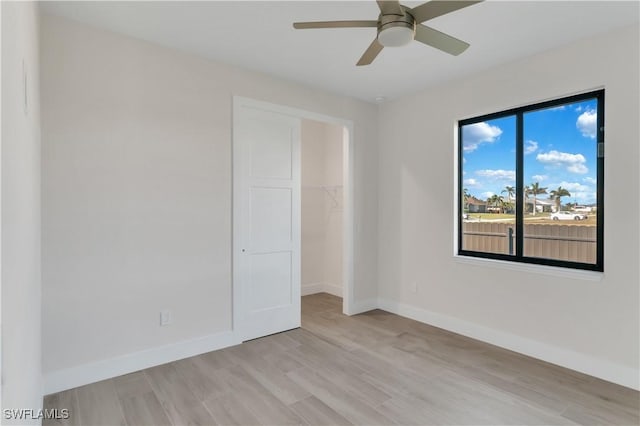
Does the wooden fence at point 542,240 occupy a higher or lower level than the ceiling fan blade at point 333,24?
lower

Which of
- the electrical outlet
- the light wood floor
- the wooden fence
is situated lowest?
the light wood floor

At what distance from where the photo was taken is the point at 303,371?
288 cm

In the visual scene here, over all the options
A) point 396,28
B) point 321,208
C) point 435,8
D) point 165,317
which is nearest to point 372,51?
point 396,28

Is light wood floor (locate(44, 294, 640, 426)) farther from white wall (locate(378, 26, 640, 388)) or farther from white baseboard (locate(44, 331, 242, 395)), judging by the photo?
white wall (locate(378, 26, 640, 388))

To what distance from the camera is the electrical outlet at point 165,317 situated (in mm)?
2967

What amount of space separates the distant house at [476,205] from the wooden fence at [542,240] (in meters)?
0.14

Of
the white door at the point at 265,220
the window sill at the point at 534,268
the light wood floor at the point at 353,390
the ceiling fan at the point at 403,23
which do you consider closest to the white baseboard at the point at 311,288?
the white door at the point at 265,220

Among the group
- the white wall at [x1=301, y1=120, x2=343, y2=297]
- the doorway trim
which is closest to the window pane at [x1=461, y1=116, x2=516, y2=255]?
the doorway trim

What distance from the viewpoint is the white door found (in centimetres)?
344

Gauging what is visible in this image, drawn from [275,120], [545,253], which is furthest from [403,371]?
[275,120]

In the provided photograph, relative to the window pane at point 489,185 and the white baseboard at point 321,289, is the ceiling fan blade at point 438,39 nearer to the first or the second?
the window pane at point 489,185

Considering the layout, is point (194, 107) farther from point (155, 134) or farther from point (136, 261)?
point (136, 261)

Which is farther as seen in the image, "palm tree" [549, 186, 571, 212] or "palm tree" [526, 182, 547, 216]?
"palm tree" [526, 182, 547, 216]

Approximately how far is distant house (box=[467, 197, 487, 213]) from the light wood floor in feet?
Answer: 4.51
